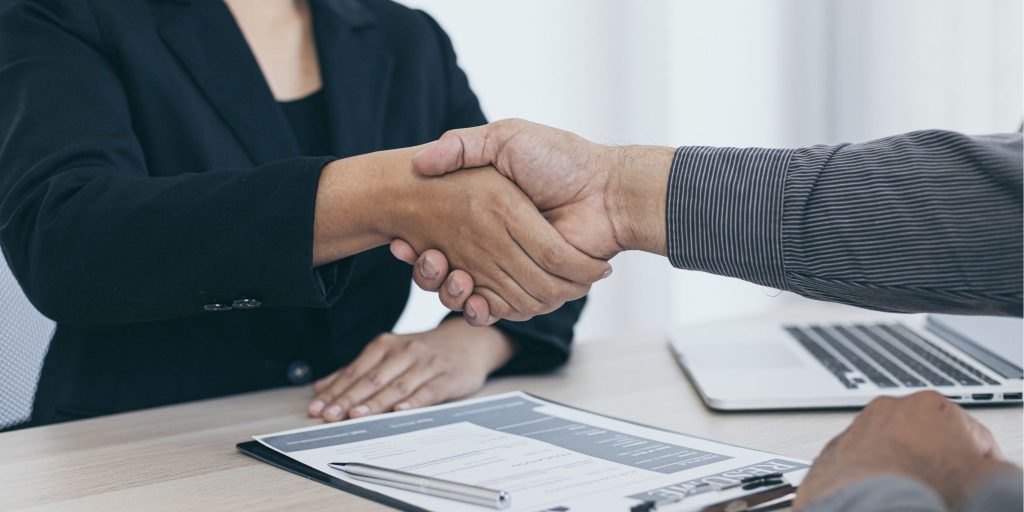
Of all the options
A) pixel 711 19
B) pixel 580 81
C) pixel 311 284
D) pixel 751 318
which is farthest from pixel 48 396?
pixel 711 19

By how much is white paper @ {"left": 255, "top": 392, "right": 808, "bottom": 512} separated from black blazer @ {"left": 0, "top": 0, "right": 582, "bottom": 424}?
0.17 metres

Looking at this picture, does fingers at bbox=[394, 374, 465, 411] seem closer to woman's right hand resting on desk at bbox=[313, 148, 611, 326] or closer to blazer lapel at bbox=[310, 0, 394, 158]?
woman's right hand resting on desk at bbox=[313, 148, 611, 326]

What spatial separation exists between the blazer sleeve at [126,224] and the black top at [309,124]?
0.31 m

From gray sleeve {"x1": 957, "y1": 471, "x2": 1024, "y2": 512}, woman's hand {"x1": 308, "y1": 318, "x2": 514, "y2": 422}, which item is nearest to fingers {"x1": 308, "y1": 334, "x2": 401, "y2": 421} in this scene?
woman's hand {"x1": 308, "y1": 318, "x2": 514, "y2": 422}

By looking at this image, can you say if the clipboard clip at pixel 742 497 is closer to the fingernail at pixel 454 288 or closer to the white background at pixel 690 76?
the fingernail at pixel 454 288

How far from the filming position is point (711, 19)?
309cm

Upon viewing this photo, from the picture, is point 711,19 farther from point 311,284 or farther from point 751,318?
point 311,284

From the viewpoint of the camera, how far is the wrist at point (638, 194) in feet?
3.11

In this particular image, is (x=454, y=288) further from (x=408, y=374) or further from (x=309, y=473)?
(x=309, y=473)

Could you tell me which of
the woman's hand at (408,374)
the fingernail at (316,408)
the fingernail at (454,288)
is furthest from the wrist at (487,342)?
the fingernail at (316,408)

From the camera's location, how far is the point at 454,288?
1053mm

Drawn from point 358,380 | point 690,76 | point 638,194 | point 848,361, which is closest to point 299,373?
point 358,380

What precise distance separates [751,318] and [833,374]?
1.68 feet

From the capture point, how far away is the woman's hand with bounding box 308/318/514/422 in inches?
39.7
